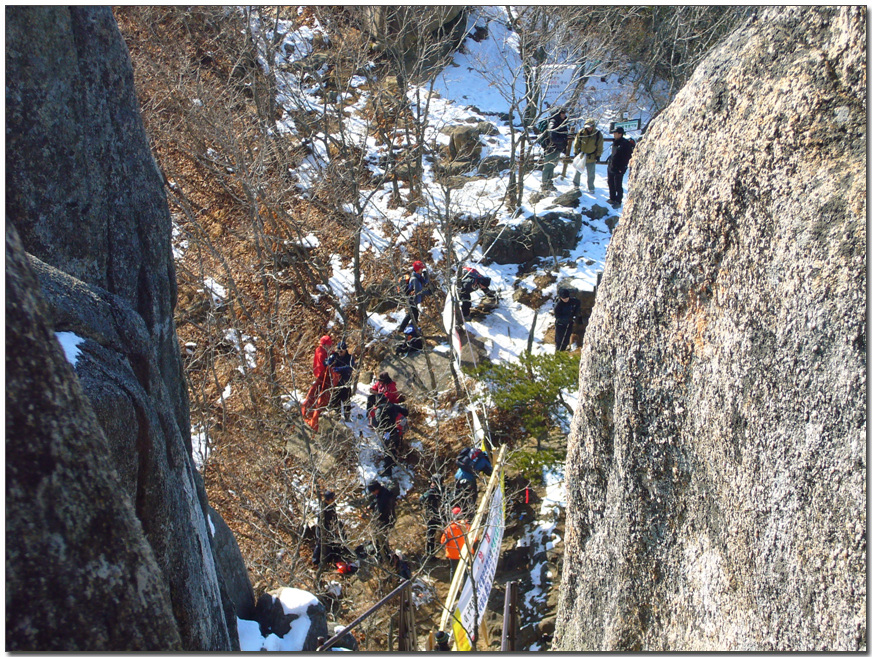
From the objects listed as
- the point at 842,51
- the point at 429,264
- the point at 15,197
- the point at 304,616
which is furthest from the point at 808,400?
the point at 429,264

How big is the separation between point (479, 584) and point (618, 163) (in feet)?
36.2

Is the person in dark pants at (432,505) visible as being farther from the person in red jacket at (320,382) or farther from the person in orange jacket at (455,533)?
the person in red jacket at (320,382)

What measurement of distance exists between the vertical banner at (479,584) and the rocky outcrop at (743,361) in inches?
104

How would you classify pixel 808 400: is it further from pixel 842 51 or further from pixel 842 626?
pixel 842 51

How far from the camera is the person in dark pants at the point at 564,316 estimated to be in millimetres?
12448

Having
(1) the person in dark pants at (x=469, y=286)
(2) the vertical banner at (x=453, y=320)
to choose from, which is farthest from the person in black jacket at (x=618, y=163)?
(2) the vertical banner at (x=453, y=320)

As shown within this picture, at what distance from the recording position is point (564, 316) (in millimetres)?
12617

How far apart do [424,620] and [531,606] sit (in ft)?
5.64

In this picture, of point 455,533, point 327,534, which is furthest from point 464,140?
point 455,533

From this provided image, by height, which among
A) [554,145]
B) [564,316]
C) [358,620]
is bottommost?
[358,620]

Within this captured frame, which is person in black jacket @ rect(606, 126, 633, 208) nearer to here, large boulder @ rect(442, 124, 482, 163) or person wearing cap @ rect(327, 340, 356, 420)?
large boulder @ rect(442, 124, 482, 163)

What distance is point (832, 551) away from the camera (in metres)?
2.73

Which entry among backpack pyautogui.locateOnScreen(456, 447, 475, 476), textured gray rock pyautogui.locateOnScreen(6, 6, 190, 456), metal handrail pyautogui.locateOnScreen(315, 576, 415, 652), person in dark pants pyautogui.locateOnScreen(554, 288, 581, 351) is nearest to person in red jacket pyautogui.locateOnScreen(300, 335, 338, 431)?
backpack pyautogui.locateOnScreen(456, 447, 475, 476)

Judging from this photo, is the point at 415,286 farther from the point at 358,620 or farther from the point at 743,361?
the point at 743,361
